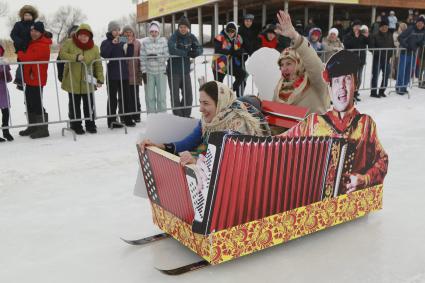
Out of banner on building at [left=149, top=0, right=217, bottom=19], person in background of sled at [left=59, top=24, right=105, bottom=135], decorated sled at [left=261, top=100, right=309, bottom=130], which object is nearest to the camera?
decorated sled at [left=261, top=100, right=309, bottom=130]

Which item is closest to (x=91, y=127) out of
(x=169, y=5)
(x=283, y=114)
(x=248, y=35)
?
(x=248, y=35)

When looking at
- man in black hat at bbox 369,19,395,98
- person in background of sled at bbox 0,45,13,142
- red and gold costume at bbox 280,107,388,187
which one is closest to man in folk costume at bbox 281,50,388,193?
red and gold costume at bbox 280,107,388,187

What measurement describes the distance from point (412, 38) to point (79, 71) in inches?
266

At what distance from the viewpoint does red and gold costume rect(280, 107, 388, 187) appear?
7.98 feet

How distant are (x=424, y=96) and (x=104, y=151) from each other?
6.89 metres

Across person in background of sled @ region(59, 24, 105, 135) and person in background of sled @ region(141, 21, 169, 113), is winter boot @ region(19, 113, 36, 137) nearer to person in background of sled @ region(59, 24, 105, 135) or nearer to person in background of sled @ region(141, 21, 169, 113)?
person in background of sled @ region(59, 24, 105, 135)

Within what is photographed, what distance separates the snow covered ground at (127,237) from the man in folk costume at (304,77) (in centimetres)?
91

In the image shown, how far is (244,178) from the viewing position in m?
2.17

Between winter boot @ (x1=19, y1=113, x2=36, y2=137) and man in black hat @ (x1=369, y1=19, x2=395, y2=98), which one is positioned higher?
man in black hat @ (x1=369, y1=19, x2=395, y2=98)

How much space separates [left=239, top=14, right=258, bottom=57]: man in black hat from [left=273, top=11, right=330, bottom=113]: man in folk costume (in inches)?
153

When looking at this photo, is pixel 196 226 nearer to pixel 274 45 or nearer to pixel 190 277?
pixel 190 277

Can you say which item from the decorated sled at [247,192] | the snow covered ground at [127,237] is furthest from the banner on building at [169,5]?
the decorated sled at [247,192]

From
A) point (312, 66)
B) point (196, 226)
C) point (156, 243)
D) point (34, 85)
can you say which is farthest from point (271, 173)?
point (34, 85)

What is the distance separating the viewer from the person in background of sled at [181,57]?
6305 mm
